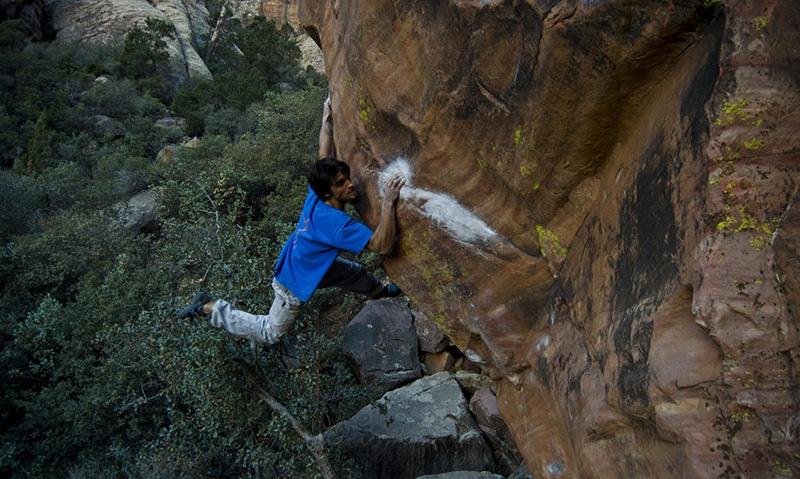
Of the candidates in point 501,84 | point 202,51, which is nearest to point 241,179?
point 501,84

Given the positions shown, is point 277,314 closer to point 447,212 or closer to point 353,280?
point 353,280

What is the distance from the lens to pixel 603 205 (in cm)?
299

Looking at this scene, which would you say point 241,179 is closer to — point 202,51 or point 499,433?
point 499,433

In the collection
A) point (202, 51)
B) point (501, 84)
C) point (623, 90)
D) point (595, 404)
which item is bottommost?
point (202, 51)

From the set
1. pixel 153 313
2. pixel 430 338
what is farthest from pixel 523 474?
pixel 153 313

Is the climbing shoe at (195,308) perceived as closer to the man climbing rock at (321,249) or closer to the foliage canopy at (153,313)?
the man climbing rock at (321,249)

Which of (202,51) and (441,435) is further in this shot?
(202,51)

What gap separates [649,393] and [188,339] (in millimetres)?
4202

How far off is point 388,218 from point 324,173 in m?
0.57

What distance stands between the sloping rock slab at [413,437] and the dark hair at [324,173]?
3453 mm

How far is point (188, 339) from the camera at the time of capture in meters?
5.46

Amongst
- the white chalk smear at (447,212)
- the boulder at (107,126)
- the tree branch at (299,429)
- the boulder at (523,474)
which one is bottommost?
the boulder at (107,126)

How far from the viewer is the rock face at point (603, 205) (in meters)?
2.10

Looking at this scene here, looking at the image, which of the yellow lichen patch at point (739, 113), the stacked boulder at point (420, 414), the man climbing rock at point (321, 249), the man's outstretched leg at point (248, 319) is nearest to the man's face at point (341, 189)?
the man climbing rock at point (321, 249)
